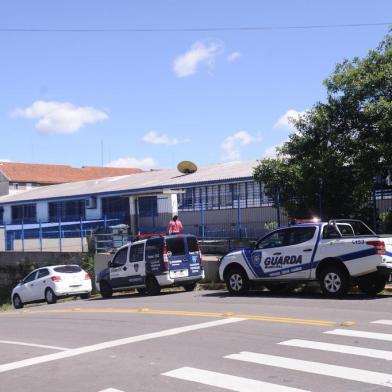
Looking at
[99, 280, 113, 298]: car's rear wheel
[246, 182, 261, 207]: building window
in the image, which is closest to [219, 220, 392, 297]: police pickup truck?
[99, 280, 113, 298]: car's rear wheel

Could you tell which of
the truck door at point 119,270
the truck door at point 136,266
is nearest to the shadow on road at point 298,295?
the truck door at point 136,266

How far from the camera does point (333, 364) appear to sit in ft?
25.4

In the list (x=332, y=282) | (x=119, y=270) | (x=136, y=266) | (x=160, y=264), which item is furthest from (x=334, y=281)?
(x=119, y=270)

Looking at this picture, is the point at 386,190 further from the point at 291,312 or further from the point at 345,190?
the point at 291,312

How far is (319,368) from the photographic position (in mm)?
7527

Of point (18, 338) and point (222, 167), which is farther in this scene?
point (222, 167)

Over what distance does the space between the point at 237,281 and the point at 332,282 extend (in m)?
3.00

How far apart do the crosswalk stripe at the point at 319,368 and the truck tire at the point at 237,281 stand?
8058 millimetres

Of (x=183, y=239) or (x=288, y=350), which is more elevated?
(x=183, y=239)

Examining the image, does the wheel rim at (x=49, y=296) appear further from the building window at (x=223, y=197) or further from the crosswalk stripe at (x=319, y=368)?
the crosswalk stripe at (x=319, y=368)

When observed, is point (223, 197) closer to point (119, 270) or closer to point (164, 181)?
point (164, 181)

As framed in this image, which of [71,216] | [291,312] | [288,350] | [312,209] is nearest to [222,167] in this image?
[71,216]

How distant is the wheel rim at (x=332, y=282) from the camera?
1466 centimetres

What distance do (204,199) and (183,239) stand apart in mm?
12849
